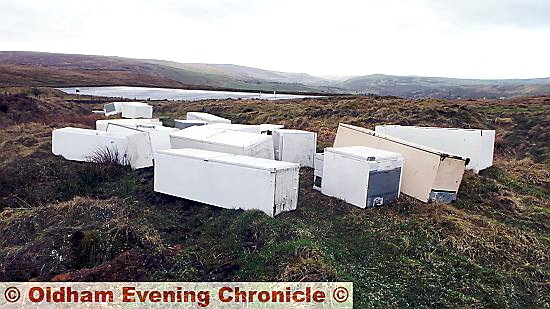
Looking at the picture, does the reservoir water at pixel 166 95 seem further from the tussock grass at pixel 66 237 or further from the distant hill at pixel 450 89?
A: the distant hill at pixel 450 89

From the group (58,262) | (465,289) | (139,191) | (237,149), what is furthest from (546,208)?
(58,262)

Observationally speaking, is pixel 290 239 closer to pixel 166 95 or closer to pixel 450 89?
pixel 166 95

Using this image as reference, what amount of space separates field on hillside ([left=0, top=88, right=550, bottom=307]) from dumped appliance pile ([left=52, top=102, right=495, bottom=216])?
280 mm

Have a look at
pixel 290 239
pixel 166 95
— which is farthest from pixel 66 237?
pixel 166 95

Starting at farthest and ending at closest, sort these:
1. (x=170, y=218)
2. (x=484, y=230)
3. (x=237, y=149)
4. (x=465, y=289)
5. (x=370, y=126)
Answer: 1. (x=370, y=126)
2. (x=237, y=149)
3. (x=170, y=218)
4. (x=484, y=230)
5. (x=465, y=289)

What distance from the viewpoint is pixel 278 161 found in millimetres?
8453

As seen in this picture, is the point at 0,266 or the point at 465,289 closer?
the point at 465,289

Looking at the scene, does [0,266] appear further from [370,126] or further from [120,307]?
[370,126]

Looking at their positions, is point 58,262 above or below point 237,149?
below

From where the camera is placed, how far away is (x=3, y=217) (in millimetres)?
8359

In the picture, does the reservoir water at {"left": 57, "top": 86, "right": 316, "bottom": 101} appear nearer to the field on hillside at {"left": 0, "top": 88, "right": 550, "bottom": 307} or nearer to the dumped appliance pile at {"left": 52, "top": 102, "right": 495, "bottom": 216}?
the dumped appliance pile at {"left": 52, "top": 102, "right": 495, "bottom": 216}

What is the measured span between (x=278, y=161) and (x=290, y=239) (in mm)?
2010

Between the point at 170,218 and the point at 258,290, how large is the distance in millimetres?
2962

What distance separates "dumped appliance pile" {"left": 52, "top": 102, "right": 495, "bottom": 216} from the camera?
7.89m
